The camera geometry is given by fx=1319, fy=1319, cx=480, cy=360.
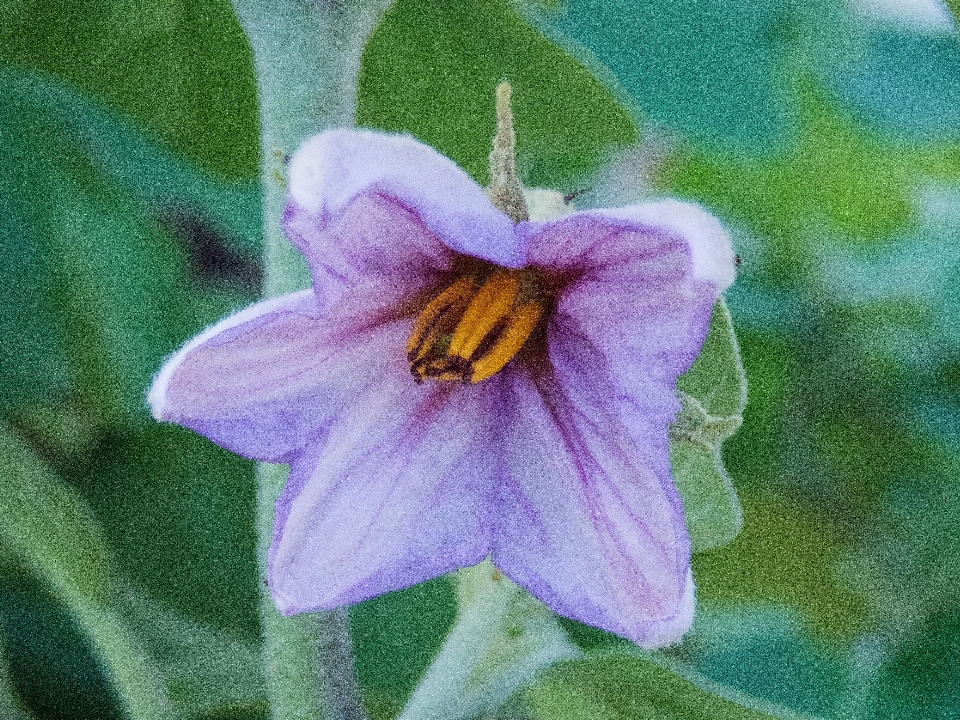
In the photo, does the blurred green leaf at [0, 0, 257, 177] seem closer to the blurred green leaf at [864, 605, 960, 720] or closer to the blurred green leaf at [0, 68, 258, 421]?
the blurred green leaf at [0, 68, 258, 421]

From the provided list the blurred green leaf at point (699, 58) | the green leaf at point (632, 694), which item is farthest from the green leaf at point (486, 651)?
the blurred green leaf at point (699, 58)

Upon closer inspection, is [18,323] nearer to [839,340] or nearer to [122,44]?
[122,44]

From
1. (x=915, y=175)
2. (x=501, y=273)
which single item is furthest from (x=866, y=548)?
(x=501, y=273)

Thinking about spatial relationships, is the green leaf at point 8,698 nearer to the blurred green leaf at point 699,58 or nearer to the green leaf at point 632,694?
the green leaf at point 632,694

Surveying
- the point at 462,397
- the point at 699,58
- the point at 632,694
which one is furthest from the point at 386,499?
the point at 699,58

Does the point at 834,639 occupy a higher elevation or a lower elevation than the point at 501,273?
lower

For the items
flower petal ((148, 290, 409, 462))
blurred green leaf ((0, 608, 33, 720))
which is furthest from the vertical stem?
blurred green leaf ((0, 608, 33, 720))
